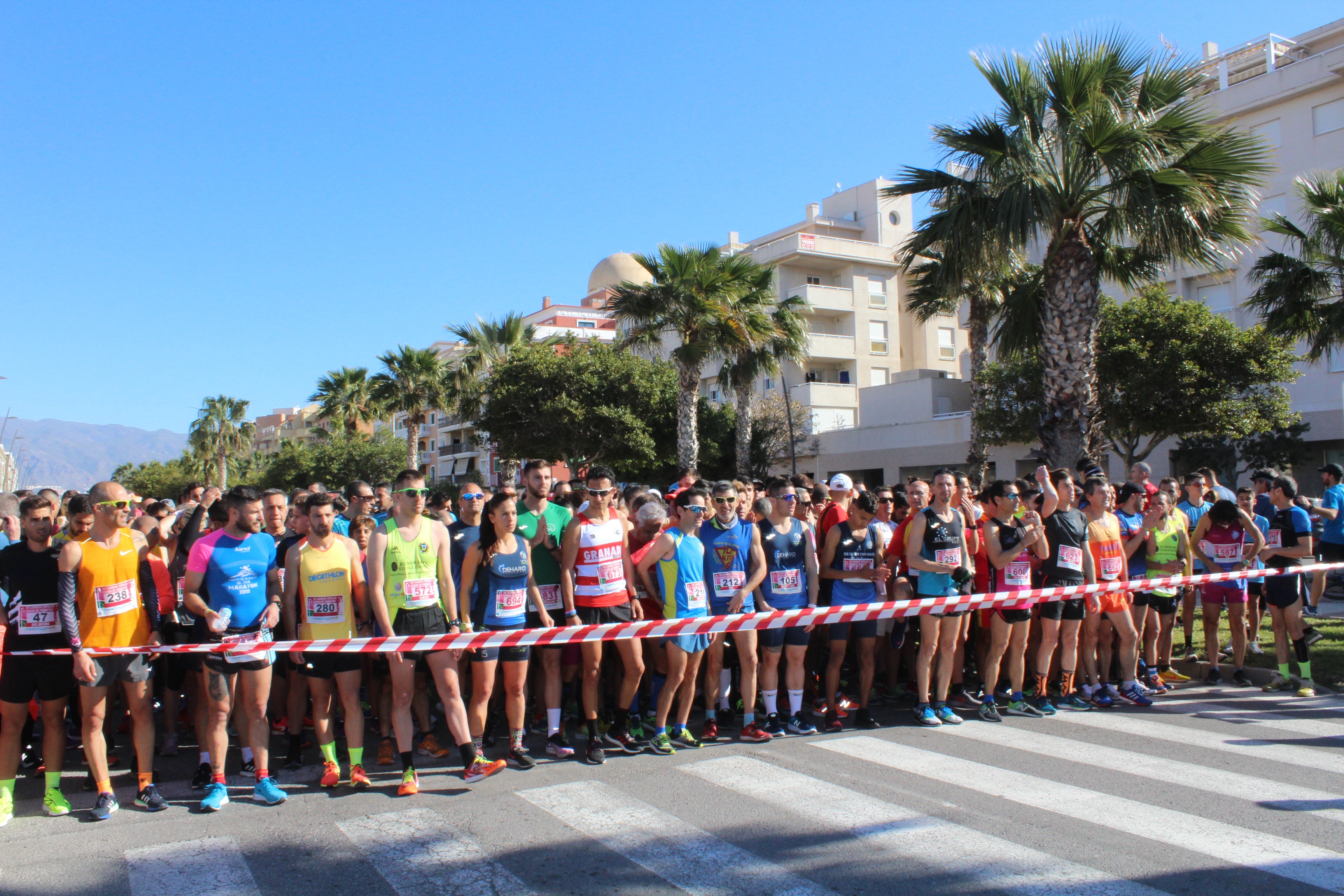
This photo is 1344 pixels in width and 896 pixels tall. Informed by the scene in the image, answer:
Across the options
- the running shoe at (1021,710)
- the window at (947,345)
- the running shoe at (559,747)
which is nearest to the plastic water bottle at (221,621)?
the running shoe at (559,747)

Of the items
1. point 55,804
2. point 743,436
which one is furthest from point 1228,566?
point 743,436

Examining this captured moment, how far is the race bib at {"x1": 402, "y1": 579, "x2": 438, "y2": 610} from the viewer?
6.06 m

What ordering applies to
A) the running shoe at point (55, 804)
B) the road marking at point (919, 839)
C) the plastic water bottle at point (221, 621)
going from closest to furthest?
1. the road marking at point (919, 839)
2. the running shoe at point (55, 804)
3. the plastic water bottle at point (221, 621)

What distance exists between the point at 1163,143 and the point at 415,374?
33814 mm

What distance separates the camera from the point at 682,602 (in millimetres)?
6836

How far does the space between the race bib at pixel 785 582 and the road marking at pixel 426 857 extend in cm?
309

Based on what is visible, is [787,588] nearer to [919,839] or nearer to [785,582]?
[785,582]

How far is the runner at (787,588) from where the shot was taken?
721cm

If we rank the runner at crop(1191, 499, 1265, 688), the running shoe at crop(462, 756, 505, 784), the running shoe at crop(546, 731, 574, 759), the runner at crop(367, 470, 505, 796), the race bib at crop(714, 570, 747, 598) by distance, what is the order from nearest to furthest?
1. the runner at crop(367, 470, 505, 796)
2. the running shoe at crop(462, 756, 505, 784)
3. the running shoe at crop(546, 731, 574, 759)
4. the race bib at crop(714, 570, 747, 598)
5. the runner at crop(1191, 499, 1265, 688)

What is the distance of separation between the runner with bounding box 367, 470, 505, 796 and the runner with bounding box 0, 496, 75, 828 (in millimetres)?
1867

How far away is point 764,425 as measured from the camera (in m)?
43.2

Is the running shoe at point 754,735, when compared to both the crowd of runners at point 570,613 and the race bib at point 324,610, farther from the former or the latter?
the race bib at point 324,610

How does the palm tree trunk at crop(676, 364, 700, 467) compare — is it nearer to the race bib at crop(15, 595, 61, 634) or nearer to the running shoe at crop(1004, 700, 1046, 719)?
the running shoe at crop(1004, 700, 1046, 719)

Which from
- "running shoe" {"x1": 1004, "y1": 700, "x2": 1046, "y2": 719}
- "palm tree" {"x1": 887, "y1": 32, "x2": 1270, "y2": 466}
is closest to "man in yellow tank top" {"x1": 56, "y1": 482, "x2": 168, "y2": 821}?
"running shoe" {"x1": 1004, "y1": 700, "x2": 1046, "y2": 719}
